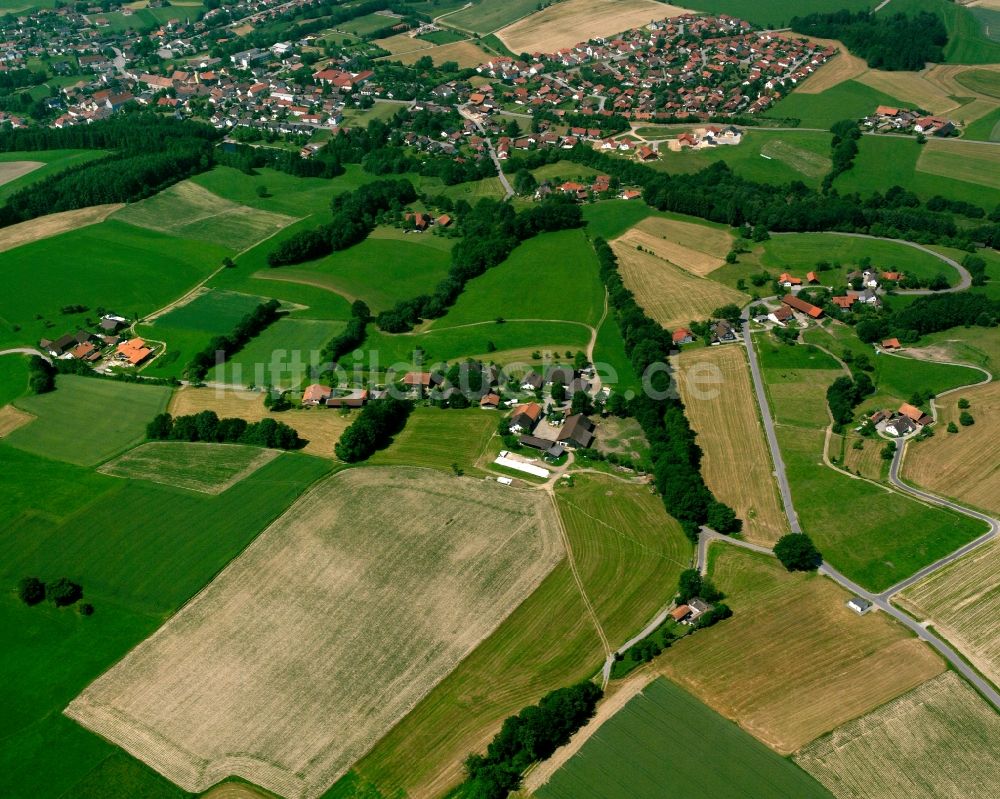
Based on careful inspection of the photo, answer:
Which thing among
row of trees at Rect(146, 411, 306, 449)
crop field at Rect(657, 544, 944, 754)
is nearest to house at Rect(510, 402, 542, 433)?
row of trees at Rect(146, 411, 306, 449)

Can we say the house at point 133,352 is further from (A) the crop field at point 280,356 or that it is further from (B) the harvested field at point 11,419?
(B) the harvested field at point 11,419

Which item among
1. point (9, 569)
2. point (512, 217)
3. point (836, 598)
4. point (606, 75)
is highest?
point (606, 75)

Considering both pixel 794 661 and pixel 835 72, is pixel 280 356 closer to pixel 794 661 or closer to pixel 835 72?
pixel 794 661

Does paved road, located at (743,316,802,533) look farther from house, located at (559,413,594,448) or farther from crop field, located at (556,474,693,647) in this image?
house, located at (559,413,594,448)

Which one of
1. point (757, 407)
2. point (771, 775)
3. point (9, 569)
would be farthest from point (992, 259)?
point (9, 569)

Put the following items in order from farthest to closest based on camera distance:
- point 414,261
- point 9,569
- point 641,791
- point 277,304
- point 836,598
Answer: point 414,261 < point 277,304 < point 9,569 < point 836,598 < point 641,791

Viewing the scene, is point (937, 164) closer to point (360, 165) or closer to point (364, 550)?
point (360, 165)

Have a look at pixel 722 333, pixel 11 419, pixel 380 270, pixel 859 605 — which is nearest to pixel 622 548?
pixel 859 605
